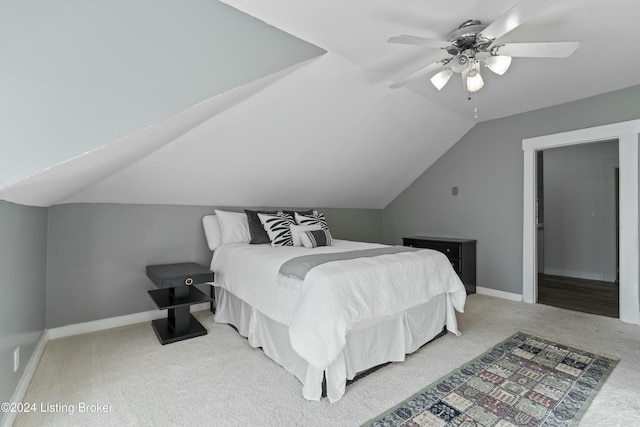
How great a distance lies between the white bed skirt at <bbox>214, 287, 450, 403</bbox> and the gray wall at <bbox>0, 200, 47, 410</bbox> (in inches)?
55.3

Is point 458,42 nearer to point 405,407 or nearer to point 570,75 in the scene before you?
point 570,75

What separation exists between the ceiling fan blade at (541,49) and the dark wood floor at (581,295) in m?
3.02

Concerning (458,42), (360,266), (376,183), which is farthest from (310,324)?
(376,183)

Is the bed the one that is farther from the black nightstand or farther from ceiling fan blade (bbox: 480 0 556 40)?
ceiling fan blade (bbox: 480 0 556 40)

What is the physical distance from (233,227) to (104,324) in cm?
147

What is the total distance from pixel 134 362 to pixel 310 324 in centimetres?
142

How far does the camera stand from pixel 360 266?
7.07 feet

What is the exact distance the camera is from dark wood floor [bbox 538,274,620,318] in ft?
11.7

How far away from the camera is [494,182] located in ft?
13.6

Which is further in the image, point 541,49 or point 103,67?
point 541,49

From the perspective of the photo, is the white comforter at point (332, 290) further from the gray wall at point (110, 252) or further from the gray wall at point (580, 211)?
the gray wall at point (580, 211)

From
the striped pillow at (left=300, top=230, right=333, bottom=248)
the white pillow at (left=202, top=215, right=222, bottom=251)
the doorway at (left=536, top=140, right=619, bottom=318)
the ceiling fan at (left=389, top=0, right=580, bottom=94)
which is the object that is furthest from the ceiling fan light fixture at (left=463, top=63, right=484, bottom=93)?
the doorway at (left=536, top=140, right=619, bottom=318)

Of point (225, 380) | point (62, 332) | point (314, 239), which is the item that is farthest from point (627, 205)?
point (62, 332)

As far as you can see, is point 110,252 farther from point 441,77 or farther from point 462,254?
point 462,254
